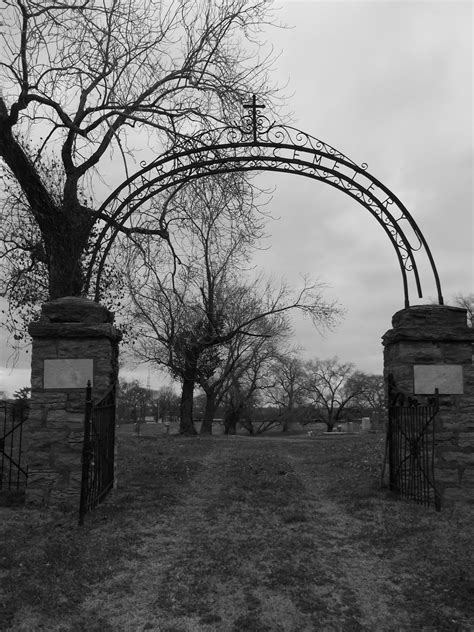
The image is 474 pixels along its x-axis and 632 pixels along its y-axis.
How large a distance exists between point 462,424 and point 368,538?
7.67 ft

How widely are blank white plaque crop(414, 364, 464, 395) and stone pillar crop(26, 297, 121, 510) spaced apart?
3.88 m

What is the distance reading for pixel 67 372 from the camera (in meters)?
6.68

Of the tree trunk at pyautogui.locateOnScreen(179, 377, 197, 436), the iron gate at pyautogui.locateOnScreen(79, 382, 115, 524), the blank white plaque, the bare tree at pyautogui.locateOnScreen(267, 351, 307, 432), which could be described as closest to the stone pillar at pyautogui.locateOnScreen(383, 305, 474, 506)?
the blank white plaque

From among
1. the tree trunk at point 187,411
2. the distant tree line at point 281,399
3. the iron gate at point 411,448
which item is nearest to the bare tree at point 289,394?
the distant tree line at point 281,399

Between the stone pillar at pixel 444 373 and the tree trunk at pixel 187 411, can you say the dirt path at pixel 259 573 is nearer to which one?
the stone pillar at pixel 444 373

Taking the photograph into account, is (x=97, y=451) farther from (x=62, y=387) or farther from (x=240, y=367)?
(x=240, y=367)

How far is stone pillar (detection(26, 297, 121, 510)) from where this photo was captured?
6.50m

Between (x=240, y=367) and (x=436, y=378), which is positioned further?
(x=240, y=367)

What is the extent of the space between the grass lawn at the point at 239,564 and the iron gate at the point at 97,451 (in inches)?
7.5

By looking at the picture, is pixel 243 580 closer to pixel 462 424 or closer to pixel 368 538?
pixel 368 538

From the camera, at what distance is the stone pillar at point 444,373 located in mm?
6816

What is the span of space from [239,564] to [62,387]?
3.22 m

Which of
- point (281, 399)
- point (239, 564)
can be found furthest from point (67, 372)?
point (281, 399)

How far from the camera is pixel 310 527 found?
573cm
